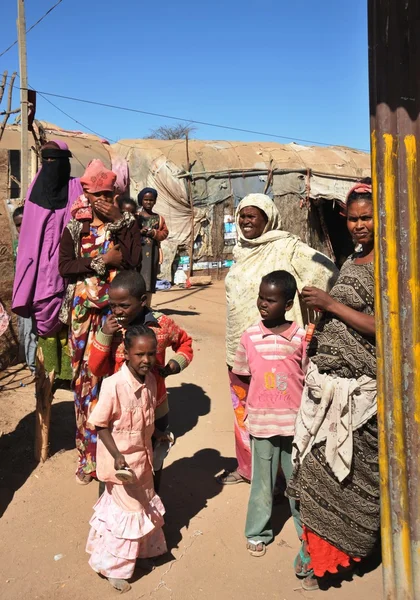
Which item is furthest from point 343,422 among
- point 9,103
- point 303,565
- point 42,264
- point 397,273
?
point 9,103

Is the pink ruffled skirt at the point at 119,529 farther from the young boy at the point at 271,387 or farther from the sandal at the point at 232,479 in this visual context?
the sandal at the point at 232,479

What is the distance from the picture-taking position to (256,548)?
2.98 meters

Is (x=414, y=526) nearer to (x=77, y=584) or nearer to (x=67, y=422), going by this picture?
(x=77, y=584)

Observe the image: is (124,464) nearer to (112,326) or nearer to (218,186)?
(112,326)

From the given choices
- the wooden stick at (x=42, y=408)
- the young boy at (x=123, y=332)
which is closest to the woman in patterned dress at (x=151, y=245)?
the wooden stick at (x=42, y=408)

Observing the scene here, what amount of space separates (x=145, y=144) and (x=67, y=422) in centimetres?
1131

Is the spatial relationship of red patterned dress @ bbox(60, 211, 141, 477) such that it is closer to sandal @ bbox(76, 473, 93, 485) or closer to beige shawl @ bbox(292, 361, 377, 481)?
sandal @ bbox(76, 473, 93, 485)

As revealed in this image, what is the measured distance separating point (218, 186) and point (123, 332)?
12.0 meters

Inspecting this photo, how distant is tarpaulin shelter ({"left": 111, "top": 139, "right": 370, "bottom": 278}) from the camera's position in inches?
566

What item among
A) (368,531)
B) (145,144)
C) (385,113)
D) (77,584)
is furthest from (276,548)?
(145,144)

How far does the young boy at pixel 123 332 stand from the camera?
9.19ft

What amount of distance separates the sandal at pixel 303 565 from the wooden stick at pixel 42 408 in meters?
2.06

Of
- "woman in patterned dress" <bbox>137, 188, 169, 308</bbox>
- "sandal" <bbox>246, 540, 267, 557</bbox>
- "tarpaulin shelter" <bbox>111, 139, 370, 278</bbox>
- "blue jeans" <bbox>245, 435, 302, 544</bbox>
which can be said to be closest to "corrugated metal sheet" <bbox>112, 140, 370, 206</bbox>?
"tarpaulin shelter" <bbox>111, 139, 370, 278</bbox>

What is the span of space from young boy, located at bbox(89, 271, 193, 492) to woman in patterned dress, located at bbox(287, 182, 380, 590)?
77cm
